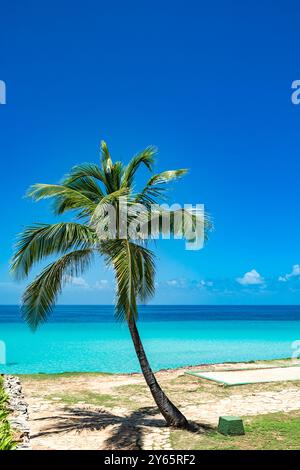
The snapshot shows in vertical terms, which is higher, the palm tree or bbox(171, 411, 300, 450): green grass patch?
the palm tree

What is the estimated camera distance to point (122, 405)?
1190cm

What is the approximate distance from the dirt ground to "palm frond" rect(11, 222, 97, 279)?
301cm

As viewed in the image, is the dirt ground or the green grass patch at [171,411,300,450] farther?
the dirt ground

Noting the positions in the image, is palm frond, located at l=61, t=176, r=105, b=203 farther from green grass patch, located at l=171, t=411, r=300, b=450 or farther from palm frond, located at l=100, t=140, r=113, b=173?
green grass patch, located at l=171, t=411, r=300, b=450

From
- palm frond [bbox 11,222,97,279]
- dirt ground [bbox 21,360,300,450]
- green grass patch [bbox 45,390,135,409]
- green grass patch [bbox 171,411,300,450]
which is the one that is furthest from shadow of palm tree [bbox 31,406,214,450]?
palm frond [bbox 11,222,97,279]

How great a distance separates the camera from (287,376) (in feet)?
51.7

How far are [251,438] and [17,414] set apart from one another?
4.17 meters

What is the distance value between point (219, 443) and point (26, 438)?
3.22m

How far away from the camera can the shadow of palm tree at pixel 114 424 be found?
8.63 metres

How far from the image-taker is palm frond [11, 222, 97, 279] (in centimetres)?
852

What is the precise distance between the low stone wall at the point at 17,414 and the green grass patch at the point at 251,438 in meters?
2.47

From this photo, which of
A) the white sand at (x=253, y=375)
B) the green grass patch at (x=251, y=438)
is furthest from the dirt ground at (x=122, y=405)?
the white sand at (x=253, y=375)

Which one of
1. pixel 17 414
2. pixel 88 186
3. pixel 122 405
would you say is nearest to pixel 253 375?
pixel 122 405
